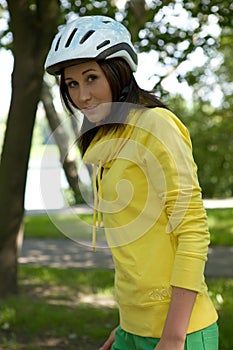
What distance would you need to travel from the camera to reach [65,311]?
5926 mm

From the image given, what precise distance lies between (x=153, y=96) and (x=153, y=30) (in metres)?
4.21

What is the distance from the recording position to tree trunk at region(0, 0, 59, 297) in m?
6.33

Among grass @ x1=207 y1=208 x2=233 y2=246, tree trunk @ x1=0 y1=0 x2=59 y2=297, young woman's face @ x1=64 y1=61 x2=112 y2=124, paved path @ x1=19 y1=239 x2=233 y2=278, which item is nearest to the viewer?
young woman's face @ x1=64 y1=61 x2=112 y2=124

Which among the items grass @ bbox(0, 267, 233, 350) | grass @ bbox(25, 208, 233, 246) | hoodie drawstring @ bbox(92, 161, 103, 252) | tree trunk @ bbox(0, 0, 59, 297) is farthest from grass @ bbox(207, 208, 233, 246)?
hoodie drawstring @ bbox(92, 161, 103, 252)

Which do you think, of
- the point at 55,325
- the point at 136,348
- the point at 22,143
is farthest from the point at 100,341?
the point at 136,348

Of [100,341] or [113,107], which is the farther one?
[100,341]

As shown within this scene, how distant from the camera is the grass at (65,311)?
16.9 ft

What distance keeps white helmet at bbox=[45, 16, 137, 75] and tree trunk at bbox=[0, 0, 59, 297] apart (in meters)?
4.13

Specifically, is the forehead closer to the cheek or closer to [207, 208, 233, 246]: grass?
the cheek

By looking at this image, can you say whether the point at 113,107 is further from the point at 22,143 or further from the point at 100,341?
the point at 22,143

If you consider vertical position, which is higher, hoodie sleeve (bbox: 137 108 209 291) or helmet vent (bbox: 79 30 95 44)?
helmet vent (bbox: 79 30 95 44)

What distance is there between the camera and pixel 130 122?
2055 millimetres

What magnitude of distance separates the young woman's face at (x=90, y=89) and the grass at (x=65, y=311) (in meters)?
3.10

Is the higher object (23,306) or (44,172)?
(44,172)
